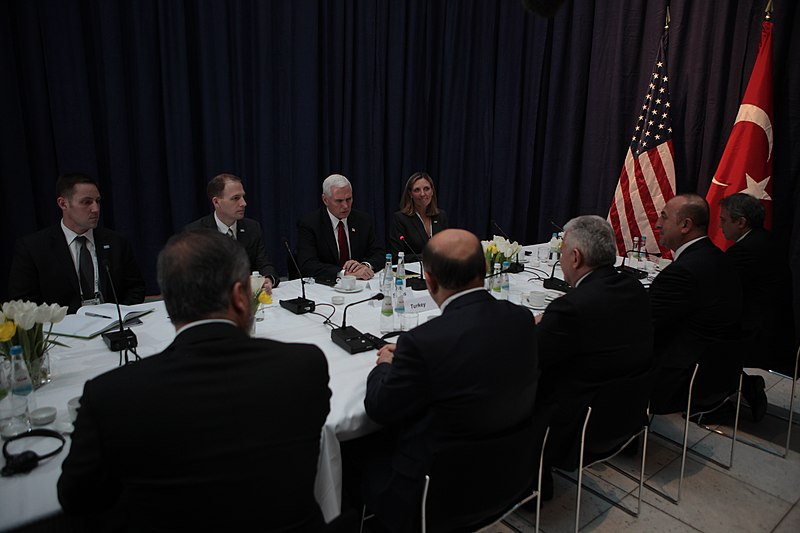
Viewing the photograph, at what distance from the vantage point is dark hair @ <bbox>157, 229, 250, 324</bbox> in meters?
1.17

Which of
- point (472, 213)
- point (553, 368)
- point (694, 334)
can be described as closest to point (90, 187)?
point (553, 368)

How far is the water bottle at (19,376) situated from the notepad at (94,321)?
0.61m

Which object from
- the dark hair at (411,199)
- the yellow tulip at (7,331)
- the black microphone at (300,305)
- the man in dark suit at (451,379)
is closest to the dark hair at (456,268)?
the man in dark suit at (451,379)

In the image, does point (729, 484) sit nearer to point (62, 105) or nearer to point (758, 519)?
point (758, 519)

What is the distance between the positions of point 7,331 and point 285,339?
966 mm

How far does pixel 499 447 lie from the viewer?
143 cm

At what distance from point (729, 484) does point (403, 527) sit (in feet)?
6.41

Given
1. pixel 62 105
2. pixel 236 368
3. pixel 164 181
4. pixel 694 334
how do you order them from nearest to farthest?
pixel 236 368 → pixel 694 334 → pixel 62 105 → pixel 164 181

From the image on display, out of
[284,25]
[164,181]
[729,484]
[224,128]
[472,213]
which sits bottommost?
[729,484]

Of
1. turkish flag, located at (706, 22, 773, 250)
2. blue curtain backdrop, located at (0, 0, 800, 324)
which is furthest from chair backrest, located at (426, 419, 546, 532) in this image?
blue curtain backdrop, located at (0, 0, 800, 324)

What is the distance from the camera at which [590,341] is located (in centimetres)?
192

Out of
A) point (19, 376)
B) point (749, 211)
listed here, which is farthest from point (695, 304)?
point (19, 376)

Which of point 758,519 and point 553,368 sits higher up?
point 553,368

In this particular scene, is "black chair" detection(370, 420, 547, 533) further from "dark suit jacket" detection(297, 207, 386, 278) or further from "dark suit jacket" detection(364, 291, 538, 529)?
"dark suit jacket" detection(297, 207, 386, 278)
